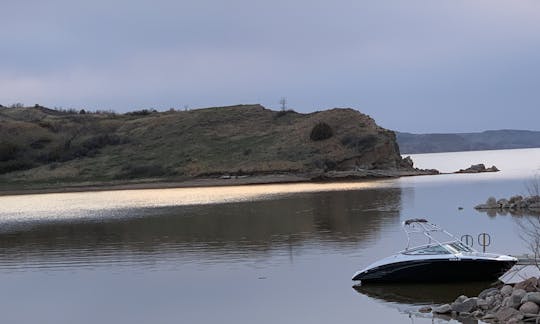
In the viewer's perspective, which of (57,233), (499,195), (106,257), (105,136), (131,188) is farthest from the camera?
(105,136)

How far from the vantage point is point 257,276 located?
2364cm

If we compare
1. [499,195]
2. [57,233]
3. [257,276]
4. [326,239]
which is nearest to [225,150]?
[499,195]

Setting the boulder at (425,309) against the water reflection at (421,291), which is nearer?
the boulder at (425,309)

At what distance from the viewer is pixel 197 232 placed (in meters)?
37.2

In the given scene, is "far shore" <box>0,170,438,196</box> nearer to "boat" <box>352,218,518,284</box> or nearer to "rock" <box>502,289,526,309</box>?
"boat" <box>352,218,518,284</box>

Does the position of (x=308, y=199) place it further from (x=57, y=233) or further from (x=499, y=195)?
(x=57, y=233)

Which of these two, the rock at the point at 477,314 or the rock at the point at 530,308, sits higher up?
the rock at the point at 530,308

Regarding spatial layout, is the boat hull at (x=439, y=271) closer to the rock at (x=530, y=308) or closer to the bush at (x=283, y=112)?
the rock at (x=530, y=308)

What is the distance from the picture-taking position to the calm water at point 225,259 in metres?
19.5

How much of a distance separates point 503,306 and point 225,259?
1362 cm

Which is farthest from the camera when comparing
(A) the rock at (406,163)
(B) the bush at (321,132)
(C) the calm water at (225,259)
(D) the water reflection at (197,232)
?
(A) the rock at (406,163)

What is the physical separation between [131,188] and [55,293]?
210ft

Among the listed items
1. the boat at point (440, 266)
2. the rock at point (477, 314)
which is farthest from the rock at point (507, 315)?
the boat at point (440, 266)

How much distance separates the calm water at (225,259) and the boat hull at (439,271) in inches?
12.9
